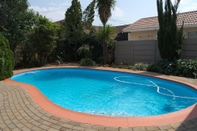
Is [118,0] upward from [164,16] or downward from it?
upward

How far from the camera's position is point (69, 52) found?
16266 millimetres

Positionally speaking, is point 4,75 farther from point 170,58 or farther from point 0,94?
point 170,58

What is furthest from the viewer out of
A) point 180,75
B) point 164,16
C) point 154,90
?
point 164,16

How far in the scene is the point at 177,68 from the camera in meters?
9.07

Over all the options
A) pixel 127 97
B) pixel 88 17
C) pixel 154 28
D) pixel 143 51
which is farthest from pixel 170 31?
pixel 88 17

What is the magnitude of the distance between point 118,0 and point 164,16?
14.6 ft

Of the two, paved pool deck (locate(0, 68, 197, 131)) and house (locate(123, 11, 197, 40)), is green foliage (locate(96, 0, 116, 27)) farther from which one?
paved pool deck (locate(0, 68, 197, 131))

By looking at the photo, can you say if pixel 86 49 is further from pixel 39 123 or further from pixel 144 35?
pixel 39 123

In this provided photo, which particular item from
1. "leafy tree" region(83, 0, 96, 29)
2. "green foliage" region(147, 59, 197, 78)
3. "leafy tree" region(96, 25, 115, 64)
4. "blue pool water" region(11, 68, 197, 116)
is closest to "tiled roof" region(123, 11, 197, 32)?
"leafy tree" region(83, 0, 96, 29)

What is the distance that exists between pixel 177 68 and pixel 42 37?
9.86m

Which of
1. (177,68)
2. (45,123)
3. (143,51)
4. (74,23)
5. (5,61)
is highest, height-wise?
(74,23)

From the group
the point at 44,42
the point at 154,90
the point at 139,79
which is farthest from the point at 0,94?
the point at 44,42

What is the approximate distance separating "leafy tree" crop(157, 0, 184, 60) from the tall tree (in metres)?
7.59

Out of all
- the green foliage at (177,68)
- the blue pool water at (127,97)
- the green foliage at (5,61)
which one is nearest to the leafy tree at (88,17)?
the green foliage at (177,68)
